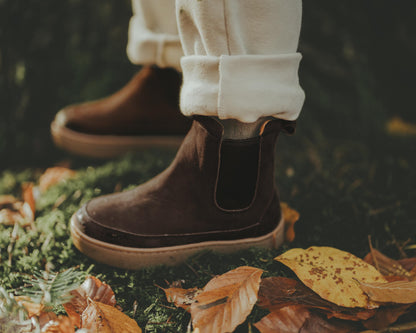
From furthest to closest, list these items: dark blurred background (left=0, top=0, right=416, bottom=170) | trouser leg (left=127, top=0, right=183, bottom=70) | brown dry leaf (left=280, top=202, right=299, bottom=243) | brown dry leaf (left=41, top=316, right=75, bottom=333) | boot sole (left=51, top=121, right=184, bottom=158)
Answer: dark blurred background (left=0, top=0, right=416, bottom=170), boot sole (left=51, top=121, right=184, bottom=158), trouser leg (left=127, top=0, right=183, bottom=70), brown dry leaf (left=280, top=202, right=299, bottom=243), brown dry leaf (left=41, top=316, right=75, bottom=333)

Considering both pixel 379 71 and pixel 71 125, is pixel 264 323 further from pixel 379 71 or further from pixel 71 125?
pixel 379 71

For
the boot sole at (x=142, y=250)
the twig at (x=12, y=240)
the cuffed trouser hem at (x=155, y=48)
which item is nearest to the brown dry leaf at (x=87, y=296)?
the boot sole at (x=142, y=250)

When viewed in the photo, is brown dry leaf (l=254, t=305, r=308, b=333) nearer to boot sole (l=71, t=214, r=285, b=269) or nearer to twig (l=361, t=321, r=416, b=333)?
twig (l=361, t=321, r=416, b=333)

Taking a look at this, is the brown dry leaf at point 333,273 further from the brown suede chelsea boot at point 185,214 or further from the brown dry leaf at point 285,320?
the brown suede chelsea boot at point 185,214

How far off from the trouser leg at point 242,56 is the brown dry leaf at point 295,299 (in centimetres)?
39

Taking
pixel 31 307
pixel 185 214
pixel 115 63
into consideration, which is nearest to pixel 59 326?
pixel 31 307

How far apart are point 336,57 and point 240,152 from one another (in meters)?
1.31

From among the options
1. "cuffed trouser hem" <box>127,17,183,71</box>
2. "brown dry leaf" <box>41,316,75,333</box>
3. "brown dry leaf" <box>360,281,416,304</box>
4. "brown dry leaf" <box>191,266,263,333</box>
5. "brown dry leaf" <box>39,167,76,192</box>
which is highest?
"cuffed trouser hem" <box>127,17,183,71</box>

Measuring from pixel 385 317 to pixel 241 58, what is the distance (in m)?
0.64

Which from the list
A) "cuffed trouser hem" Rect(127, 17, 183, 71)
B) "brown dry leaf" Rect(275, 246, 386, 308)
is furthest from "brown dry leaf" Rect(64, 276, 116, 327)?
"cuffed trouser hem" Rect(127, 17, 183, 71)

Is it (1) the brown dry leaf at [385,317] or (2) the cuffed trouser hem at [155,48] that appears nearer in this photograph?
(1) the brown dry leaf at [385,317]

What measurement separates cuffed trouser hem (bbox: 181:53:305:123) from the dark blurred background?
3.56 ft

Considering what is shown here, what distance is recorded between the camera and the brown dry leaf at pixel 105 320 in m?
0.77

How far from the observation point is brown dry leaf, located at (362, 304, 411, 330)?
793 millimetres
